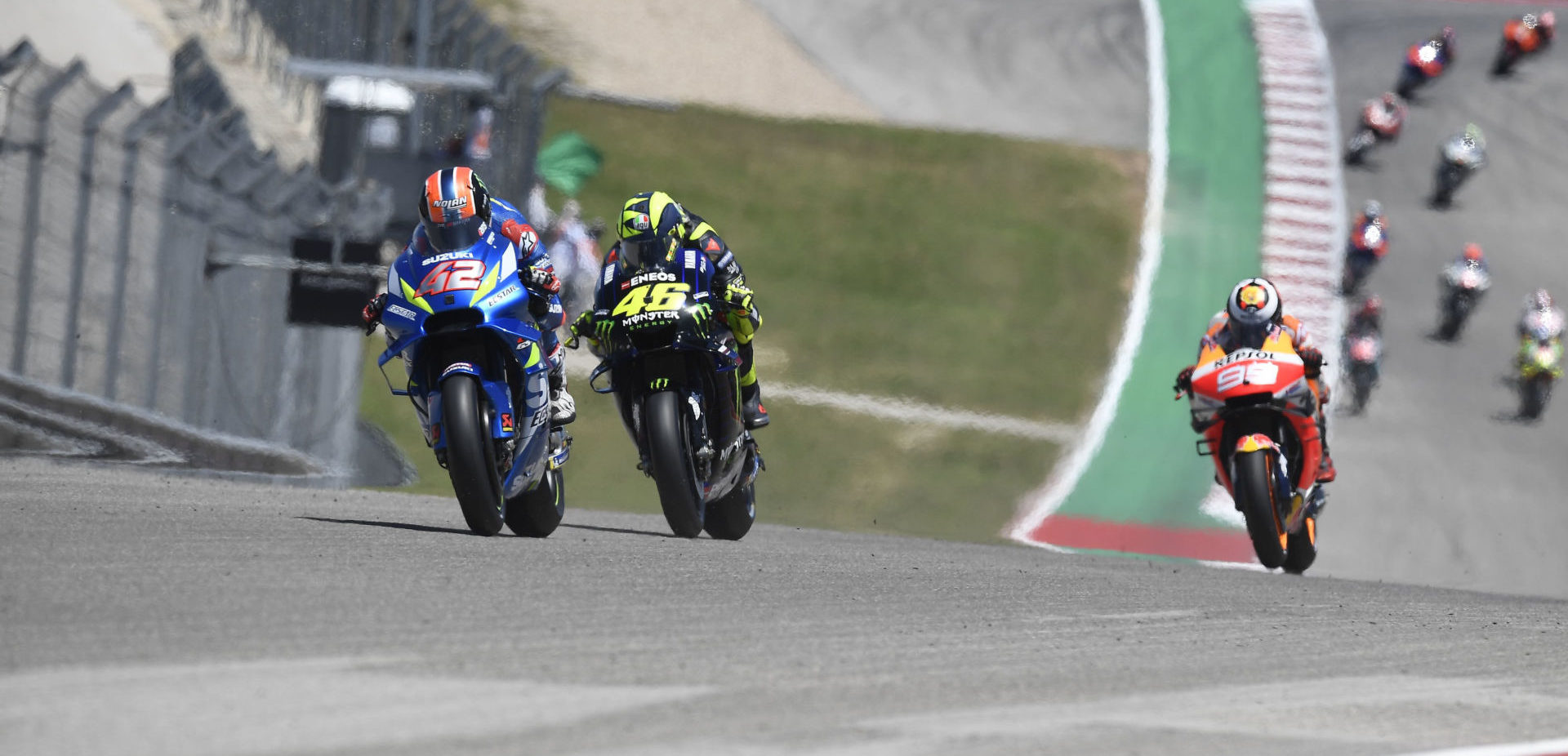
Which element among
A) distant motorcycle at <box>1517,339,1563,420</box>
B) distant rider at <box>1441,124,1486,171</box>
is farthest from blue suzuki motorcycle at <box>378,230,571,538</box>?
distant rider at <box>1441,124,1486,171</box>

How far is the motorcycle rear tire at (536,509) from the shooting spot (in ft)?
30.9

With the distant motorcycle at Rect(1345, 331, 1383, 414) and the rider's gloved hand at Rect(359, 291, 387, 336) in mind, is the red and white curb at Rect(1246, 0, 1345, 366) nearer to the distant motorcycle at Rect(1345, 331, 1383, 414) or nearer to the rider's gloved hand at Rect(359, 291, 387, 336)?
the distant motorcycle at Rect(1345, 331, 1383, 414)

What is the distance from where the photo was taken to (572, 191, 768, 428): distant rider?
32.6ft

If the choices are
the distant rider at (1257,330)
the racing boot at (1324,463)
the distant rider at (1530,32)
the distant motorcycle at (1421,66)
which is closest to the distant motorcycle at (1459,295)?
the distant motorcycle at (1421,66)

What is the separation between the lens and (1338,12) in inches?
1624

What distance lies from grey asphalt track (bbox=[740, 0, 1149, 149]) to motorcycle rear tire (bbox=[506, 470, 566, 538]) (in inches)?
1074

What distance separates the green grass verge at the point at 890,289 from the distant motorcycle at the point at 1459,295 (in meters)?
4.46

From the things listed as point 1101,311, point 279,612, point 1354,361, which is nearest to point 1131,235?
point 1101,311

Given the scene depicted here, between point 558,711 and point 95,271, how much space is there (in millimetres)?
8937

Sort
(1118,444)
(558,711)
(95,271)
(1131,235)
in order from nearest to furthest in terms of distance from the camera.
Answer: (558,711), (95,271), (1118,444), (1131,235)

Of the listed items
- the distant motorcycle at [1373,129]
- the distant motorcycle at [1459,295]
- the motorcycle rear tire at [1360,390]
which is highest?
the distant motorcycle at [1373,129]

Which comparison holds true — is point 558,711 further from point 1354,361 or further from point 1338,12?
point 1338,12

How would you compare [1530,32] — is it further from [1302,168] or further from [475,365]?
[475,365]

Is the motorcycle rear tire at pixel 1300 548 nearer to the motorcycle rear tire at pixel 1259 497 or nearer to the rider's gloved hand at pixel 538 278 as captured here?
the motorcycle rear tire at pixel 1259 497
